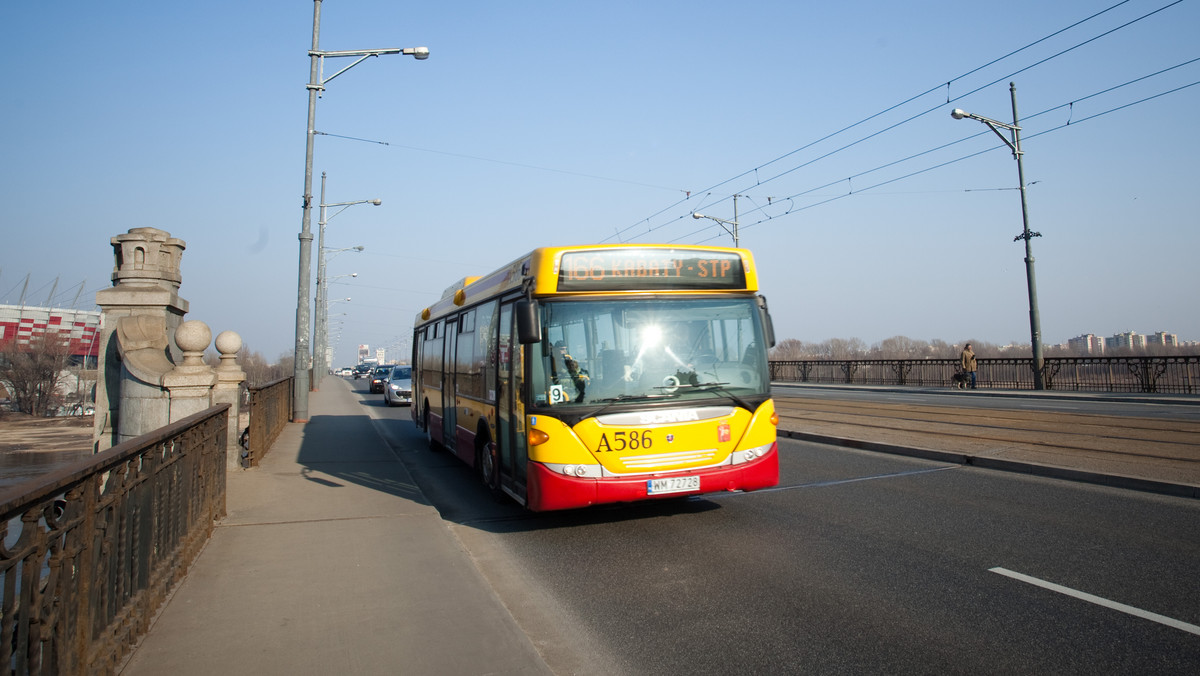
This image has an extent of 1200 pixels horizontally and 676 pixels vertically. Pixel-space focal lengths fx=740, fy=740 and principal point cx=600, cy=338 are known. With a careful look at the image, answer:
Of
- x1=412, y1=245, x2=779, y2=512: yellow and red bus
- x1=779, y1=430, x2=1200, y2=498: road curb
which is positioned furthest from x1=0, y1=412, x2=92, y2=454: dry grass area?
x1=779, y1=430, x2=1200, y2=498: road curb

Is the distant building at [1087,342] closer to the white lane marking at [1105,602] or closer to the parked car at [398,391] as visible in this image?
the parked car at [398,391]

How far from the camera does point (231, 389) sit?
938 cm

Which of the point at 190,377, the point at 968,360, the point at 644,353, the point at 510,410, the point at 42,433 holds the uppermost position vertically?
the point at 968,360

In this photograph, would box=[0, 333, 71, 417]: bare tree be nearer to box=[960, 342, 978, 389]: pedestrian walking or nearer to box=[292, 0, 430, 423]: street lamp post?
box=[292, 0, 430, 423]: street lamp post

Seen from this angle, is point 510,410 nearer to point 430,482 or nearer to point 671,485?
point 671,485

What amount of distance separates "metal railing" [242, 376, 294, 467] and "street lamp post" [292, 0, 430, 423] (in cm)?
213

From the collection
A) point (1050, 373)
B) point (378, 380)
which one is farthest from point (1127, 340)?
point (378, 380)

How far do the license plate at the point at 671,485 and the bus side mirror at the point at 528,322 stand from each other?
5.33 feet

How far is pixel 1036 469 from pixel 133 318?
1135cm

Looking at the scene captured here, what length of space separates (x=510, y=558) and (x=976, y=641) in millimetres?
3555

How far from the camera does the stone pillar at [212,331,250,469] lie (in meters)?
9.31

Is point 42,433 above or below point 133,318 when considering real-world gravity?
below

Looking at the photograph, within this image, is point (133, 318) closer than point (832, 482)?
No

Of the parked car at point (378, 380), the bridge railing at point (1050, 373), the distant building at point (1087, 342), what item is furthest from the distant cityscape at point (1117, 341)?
the parked car at point (378, 380)
